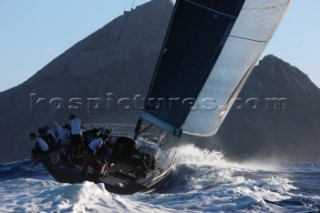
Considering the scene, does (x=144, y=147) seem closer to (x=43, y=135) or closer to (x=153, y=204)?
(x=43, y=135)

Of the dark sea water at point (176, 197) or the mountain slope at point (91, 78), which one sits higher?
the mountain slope at point (91, 78)

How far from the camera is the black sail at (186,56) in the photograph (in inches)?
639

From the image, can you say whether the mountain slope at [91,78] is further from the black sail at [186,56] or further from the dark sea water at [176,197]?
the dark sea water at [176,197]

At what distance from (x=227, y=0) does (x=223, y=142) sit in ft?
175

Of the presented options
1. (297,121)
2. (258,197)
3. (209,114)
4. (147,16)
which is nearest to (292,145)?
(297,121)

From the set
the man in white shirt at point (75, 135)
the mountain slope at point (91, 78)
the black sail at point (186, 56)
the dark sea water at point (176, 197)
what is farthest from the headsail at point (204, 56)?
the mountain slope at point (91, 78)

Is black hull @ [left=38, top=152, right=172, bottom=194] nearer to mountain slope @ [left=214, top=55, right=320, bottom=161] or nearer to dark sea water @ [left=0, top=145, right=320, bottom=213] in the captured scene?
dark sea water @ [left=0, top=145, right=320, bottom=213]

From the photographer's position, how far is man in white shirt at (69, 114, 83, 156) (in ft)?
49.5

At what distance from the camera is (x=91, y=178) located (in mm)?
13633

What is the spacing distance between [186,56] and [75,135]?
161 inches

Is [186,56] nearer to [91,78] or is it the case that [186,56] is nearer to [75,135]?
[75,135]

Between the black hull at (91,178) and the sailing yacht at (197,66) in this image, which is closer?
the black hull at (91,178)

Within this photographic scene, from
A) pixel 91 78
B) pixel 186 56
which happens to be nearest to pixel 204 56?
pixel 186 56

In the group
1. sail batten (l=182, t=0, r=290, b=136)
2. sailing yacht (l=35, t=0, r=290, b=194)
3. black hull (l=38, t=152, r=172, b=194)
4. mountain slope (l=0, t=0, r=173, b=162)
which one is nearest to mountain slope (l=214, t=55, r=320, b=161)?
mountain slope (l=0, t=0, r=173, b=162)
